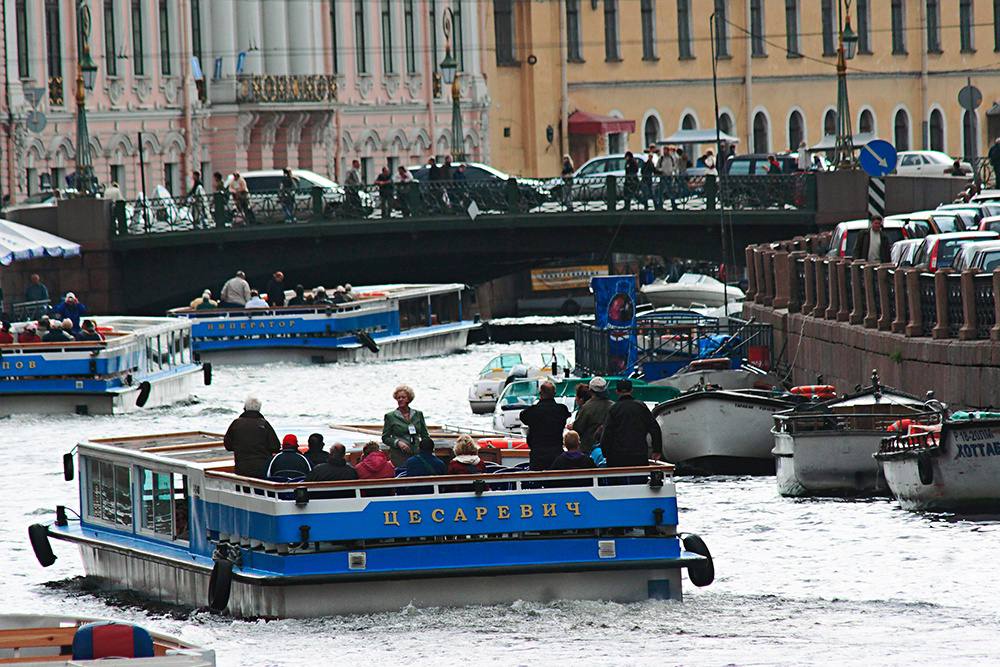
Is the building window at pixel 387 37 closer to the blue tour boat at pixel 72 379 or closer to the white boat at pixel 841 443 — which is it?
the blue tour boat at pixel 72 379

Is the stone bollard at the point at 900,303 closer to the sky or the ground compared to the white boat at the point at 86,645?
closer to the sky

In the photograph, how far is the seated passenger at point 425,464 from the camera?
22.4 metres

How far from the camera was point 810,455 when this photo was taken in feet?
99.2

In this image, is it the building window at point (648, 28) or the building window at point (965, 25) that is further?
the building window at point (965, 25)

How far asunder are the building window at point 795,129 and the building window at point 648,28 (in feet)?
17.3

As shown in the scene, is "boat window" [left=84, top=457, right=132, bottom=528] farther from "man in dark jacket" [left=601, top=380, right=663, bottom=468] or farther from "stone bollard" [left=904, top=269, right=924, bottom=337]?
"stone bollard" [left=904, top=269, right=924, bottom=337]

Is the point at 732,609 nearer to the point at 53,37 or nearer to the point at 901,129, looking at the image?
the point at 53,37

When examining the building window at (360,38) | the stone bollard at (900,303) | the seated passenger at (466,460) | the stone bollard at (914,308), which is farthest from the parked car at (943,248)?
the building window at (360,38)

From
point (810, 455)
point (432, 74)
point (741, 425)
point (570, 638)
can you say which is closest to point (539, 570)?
point (570, 638)

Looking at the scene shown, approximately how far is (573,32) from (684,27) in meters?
5.09

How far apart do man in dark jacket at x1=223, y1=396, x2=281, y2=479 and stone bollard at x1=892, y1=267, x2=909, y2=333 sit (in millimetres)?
13722

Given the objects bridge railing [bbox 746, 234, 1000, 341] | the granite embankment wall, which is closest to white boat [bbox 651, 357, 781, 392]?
the granite embankment wall

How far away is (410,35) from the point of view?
78.2 metres

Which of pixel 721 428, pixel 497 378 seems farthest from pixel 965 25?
pixel 721 428
